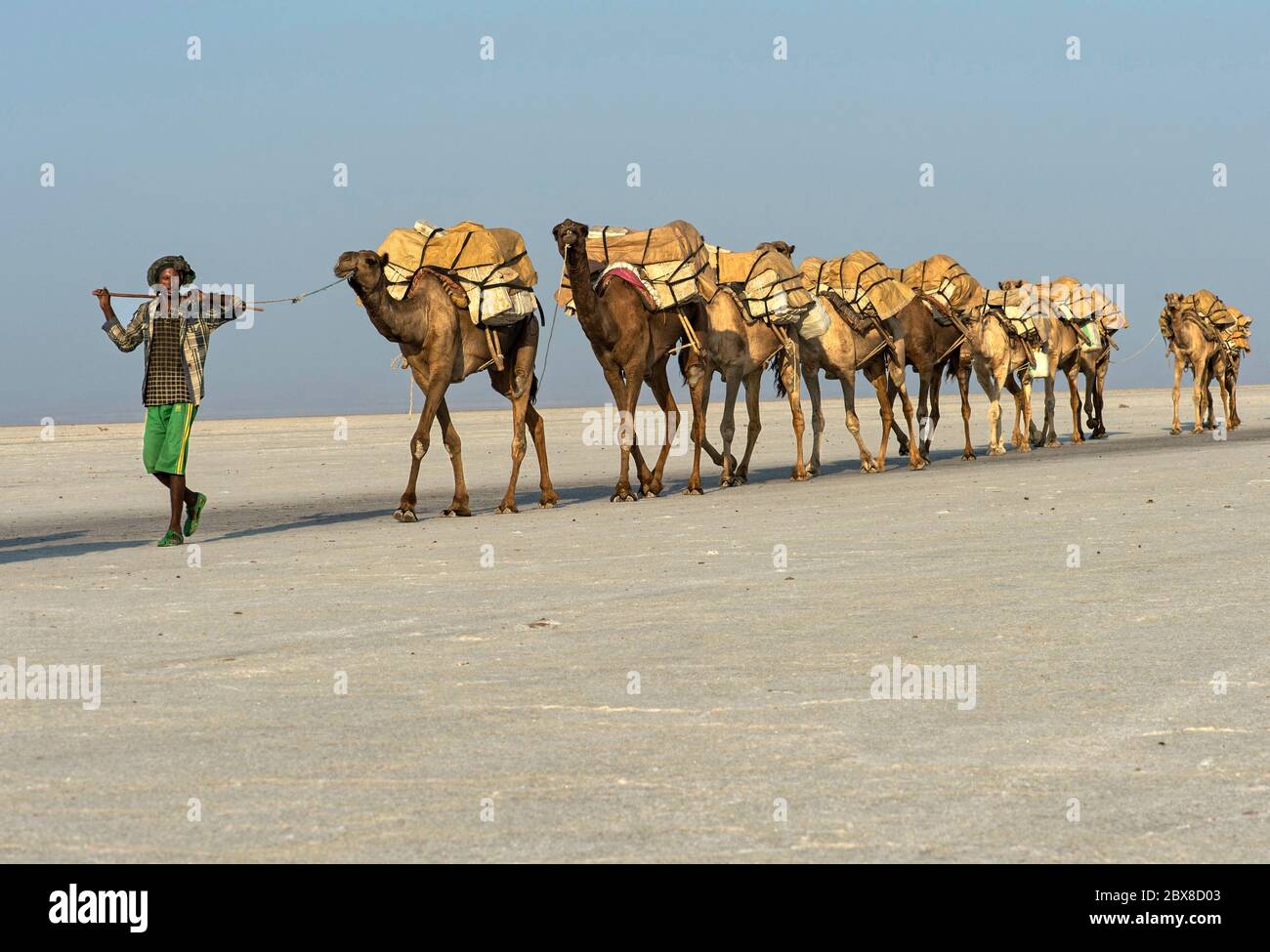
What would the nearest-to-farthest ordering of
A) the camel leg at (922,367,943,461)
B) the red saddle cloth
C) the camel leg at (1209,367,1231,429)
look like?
the red saddle cloth, the camel leg at (922,367,943,461), the camel leg at (1209,367,1231,429)

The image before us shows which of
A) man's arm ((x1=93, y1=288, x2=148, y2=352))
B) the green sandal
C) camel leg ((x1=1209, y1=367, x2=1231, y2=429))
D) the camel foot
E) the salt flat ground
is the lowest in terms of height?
the salt flat ground

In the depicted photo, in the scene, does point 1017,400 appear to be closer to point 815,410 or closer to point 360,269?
point 815,410

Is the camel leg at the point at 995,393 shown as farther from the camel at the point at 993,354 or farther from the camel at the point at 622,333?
the camel at the point at 622,333

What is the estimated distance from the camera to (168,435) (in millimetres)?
15367

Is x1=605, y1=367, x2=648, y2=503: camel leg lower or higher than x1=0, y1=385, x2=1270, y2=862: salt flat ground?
higher

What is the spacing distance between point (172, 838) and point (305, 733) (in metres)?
1.61

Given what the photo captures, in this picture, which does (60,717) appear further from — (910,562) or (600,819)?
(910,562)

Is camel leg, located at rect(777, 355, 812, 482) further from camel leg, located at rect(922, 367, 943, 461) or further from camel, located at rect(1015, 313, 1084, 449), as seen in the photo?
camel, located at rect(1015, 313, 1084, 449)

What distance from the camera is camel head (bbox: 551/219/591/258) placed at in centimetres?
1827

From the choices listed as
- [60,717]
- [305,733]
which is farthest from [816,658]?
[60,717]

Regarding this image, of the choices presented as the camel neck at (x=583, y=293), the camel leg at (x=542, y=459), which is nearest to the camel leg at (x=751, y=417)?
the camel leg at (x=542, y=459)

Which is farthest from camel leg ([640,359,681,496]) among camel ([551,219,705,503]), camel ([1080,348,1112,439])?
camel ([1080,348,1112,439])

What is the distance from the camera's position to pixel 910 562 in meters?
12.6

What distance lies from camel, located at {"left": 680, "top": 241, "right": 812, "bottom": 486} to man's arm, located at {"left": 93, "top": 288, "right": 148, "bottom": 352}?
7.64 meters
